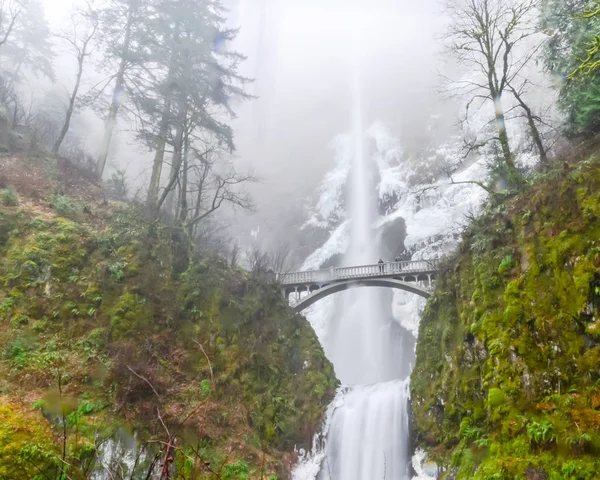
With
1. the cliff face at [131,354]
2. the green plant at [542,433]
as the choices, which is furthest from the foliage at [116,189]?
the green plant at [542,433]

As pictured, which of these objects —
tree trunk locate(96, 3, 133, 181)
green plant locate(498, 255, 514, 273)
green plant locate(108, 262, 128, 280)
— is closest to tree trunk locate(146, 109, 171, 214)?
tree trunk locate(96, 3, 133, 181)

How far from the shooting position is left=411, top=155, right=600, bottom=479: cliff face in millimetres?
8016

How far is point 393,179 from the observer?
190 feet

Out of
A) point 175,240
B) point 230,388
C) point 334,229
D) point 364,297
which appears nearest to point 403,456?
point 230,388

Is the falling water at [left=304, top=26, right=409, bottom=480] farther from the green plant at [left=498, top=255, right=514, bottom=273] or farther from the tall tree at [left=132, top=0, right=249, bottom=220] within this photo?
the tall tree at [left=132, top=0, right=249, bottom=220]

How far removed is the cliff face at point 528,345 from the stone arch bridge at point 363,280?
427 inches

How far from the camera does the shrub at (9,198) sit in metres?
13.6

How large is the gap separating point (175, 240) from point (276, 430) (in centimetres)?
801

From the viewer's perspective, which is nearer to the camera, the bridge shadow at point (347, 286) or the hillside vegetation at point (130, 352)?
the hillside vegetation at point (130, 352)

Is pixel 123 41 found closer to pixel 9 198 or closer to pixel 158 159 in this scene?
pixel 158 159

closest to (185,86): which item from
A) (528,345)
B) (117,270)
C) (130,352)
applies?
(117,270)

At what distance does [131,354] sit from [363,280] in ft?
56.3

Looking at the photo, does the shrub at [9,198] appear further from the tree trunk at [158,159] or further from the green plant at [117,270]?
the tree trunk at [158,159]

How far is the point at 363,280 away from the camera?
26266 mm
